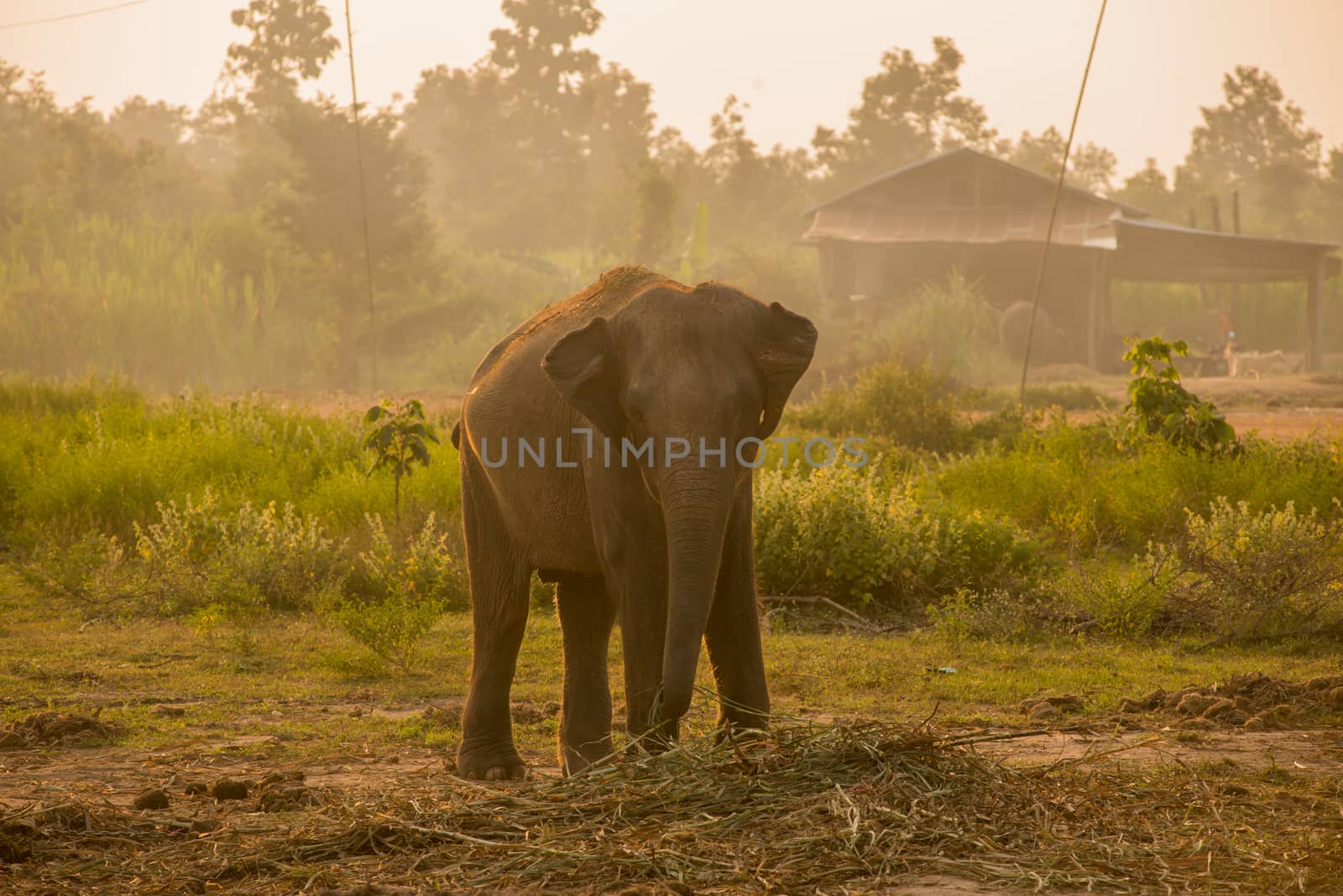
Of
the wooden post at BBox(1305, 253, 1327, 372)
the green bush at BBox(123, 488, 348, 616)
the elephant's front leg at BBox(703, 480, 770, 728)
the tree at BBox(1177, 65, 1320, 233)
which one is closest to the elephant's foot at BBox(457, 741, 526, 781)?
the elephant's front leg at BBox(703, 480, 770, 728)

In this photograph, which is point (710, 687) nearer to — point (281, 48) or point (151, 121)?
point (281, 48)

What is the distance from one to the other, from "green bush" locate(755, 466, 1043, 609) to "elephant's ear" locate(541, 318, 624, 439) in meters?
5.38

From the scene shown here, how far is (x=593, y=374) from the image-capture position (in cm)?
507

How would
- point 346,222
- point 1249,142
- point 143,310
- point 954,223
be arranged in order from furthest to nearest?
point 1249,142, point 346,222, point 954,223, point 143,310

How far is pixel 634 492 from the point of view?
203 inches

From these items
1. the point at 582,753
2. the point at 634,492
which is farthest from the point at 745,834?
the point at 582,753

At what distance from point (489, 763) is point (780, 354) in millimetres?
2387

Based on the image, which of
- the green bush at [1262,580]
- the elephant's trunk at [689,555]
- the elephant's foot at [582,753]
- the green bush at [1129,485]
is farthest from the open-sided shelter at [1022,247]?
the elephant's trunk at [689,555]

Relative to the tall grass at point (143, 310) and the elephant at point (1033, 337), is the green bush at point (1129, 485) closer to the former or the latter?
the elephant at point (1033, 337)

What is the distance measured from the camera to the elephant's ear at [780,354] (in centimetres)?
495

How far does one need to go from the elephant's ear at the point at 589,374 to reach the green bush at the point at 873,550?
5.38 meters

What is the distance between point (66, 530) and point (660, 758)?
9.61 meters

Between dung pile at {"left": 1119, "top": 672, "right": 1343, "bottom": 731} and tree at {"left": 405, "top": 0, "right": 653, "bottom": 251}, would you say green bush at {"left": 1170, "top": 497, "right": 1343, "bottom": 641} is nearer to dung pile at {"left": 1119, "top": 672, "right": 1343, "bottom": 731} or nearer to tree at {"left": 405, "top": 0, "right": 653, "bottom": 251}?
dung pile at {"left": 1119, "top": 672, "right": 1343, "bottom": 731}

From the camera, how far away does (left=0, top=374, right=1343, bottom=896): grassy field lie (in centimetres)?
446
